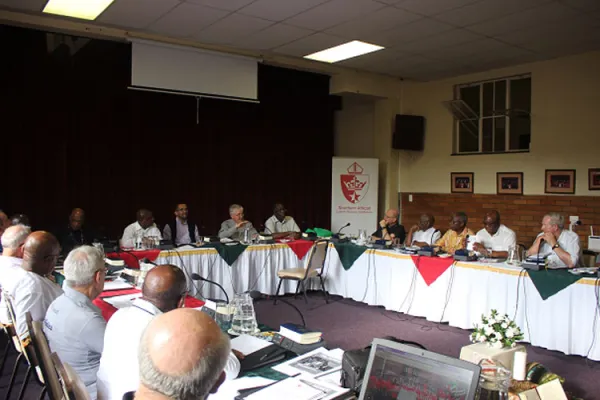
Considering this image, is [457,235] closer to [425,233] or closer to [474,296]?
[425,233]

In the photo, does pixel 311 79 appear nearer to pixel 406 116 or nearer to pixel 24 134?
pixel 406 116

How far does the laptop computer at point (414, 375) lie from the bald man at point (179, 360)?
59cm

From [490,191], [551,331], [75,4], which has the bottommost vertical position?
[551,331]

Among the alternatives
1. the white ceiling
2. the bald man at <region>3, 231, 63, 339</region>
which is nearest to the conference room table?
the bald man at <region>3, 231, 63, 339</region>

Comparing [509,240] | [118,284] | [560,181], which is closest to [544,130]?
[560,181]

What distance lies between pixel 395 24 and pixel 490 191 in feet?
10.8

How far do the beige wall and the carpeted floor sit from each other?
127 inches

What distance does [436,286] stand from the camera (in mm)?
5043

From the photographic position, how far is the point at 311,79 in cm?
834

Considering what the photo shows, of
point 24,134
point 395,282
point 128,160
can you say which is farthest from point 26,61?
point 395,282

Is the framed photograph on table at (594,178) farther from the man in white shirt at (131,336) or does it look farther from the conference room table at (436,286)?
the man in white shirt at (131,336)

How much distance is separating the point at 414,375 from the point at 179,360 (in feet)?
2.35

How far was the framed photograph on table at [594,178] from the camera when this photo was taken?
6.49 meters

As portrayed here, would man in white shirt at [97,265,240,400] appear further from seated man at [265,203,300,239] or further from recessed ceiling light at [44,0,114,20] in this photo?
seated man at [265,203,300,239]
